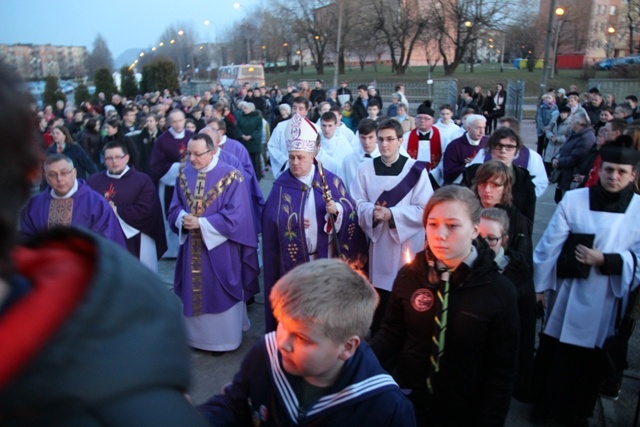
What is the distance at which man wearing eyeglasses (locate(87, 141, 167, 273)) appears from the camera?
19.2ft

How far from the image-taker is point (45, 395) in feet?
2.32

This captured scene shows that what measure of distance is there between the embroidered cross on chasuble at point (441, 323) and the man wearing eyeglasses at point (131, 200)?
Result: 4.00 meters

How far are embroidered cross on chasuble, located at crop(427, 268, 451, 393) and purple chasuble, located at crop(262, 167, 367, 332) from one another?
243cm

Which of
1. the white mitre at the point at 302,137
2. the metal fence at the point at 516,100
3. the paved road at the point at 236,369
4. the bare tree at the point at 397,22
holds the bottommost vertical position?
the paved road at the point at 236,369

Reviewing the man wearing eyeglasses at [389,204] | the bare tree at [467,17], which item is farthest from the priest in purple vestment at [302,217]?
the bare tree at [467,17]

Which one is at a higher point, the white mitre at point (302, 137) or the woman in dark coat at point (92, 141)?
the white mitre at point (302, 137)

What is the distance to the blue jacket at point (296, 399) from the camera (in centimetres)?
197

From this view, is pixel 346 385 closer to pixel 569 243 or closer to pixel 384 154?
pixel 569 243

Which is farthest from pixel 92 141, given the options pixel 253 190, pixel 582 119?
pixel 582 119

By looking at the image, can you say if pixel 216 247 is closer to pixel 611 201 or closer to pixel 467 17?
pixel 611 201

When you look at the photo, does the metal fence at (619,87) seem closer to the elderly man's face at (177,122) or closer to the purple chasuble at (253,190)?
the elderly man's face at (177,122)

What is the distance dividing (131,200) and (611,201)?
4.56 meters

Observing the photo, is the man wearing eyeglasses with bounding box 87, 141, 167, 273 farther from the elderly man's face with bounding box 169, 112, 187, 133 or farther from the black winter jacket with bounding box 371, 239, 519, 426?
the black winter jacket with bounding box 371, 239, 519, 426

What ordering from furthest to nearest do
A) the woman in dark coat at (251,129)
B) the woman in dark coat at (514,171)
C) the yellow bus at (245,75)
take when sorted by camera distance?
the yellow bus at (245,75)
the woman in dark coat at (251,129)
the woman in dark coat at (514,171)
